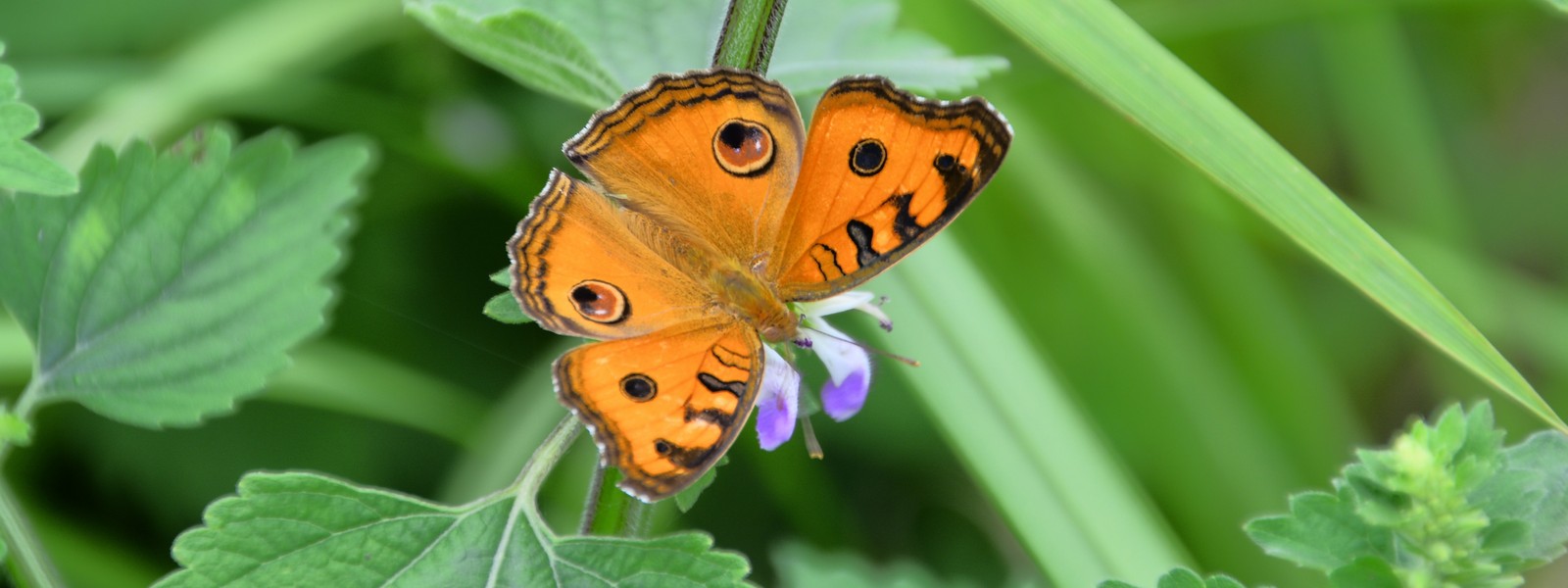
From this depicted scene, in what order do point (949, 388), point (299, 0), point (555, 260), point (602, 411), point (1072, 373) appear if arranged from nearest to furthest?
point (602, 411) < point (555, 260) < point (949, 388) < point (299, 0) < point (1072, 373)

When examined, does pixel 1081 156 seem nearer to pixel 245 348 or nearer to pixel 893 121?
pixel 893 121

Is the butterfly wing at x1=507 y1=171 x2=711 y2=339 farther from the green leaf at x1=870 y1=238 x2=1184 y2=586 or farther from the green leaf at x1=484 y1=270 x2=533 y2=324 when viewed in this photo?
the green leaf at x1=870 y1=238 x2=1184 y2=586

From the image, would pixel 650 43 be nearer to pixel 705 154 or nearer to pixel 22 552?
pixel 705 154

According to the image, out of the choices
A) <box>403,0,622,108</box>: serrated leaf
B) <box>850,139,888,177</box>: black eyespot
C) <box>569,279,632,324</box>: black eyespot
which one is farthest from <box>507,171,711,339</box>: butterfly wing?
<box>850,139,888,177</box>: black eyespot

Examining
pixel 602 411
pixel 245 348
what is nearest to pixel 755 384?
pixel 602 411

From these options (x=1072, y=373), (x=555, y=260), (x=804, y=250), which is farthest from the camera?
(x=1072, y=373)

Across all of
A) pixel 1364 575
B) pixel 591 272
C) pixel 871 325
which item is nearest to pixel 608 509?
pixel 591 272

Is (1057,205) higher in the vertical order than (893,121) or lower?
higher

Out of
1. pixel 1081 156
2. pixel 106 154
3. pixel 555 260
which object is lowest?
pixel 555 260
